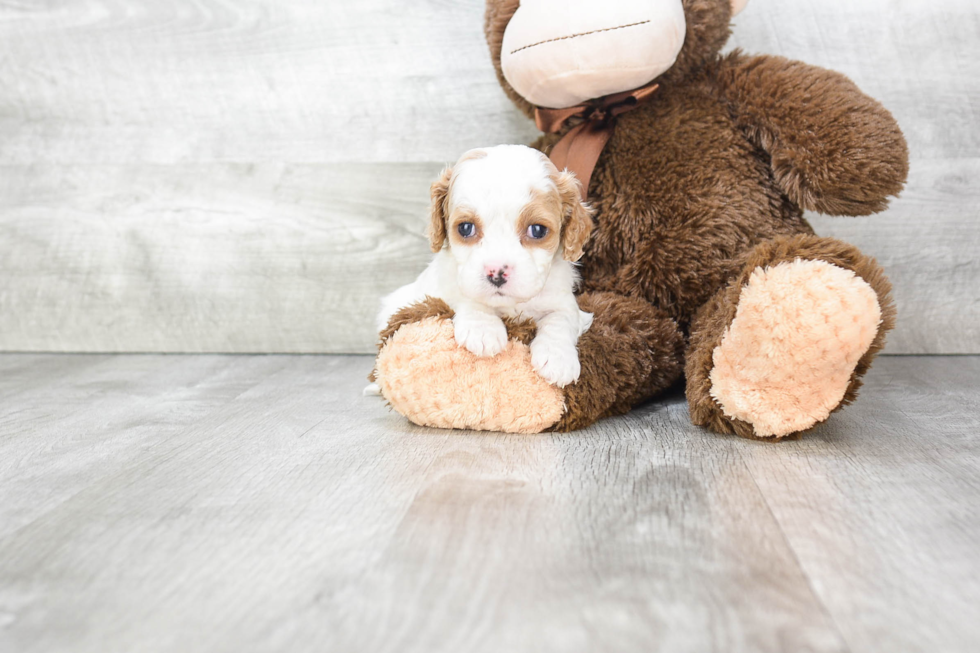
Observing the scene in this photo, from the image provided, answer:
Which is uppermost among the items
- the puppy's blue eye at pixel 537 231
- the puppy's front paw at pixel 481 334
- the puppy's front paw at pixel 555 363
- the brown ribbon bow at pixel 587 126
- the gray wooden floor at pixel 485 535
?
the brown ribbon bow at pixel 587 126

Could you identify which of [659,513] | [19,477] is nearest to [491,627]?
[659,513]

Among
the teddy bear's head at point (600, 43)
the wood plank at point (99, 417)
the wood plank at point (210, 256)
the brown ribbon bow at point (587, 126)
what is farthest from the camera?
the wood plank at point (210, 256)

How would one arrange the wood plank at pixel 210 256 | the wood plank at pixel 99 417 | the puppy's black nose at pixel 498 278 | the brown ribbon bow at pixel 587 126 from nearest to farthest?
the wood plank at pixel 99 417 < the puppy's black nose at pixel 498 278 < the brown ribbon bow at pixel 587 126 < the wood plank at pixel 210 256

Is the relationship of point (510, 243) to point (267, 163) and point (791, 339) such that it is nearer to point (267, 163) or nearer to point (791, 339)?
point (791, 339)

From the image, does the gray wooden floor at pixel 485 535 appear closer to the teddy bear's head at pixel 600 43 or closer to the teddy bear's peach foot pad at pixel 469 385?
the teddy bear's peach foot pad at pixel 469 385

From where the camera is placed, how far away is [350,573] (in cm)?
64

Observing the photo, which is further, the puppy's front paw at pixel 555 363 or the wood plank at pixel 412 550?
the puppy's front paw at pixel 555 363

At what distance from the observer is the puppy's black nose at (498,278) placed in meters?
0.99

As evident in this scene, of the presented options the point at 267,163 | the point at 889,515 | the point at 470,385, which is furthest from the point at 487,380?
the point at 267,163

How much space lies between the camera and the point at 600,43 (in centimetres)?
112

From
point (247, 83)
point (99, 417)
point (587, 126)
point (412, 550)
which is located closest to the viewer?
point (412, 550)

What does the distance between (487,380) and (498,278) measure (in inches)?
5.6

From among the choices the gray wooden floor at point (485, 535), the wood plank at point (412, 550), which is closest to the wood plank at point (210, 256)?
the gray wooden floor at point (485, 535)

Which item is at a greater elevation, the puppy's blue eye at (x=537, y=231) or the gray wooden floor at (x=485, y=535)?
the puppy's blue eye at (x=537, y=231)
